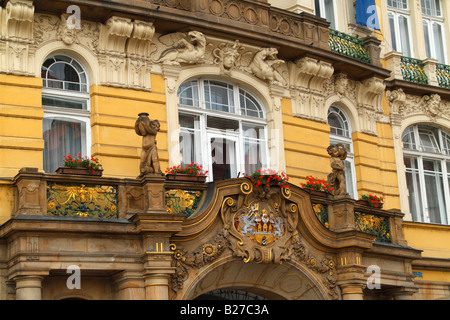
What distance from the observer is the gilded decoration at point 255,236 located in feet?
60.9

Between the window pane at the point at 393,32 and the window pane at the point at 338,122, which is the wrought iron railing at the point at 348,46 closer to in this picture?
the window pane at the point at 338,122

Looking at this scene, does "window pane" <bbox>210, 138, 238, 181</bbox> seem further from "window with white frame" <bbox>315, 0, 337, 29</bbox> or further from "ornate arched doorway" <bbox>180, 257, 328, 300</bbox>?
"window with white frame" <bbox>315, 0, 337, 29</bbox>

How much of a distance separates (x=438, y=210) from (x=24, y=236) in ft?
46.0

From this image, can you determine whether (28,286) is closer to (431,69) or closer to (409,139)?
(409,139)

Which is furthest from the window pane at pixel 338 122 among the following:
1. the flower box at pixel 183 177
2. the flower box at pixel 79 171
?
the flower box at pixel 79 171

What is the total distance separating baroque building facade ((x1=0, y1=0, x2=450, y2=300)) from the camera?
17734 mm

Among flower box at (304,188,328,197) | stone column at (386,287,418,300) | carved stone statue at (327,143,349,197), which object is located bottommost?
stone column at (386,287,418,300)

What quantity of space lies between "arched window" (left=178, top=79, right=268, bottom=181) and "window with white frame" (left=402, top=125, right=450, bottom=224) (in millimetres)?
5817

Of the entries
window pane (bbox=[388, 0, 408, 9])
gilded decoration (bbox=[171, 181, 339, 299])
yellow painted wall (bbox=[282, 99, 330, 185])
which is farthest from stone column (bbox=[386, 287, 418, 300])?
window pane (bbox=[388, 0, 408, 9])

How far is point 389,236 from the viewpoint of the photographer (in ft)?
74.6

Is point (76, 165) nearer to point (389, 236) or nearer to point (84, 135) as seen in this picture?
point (84, 135)

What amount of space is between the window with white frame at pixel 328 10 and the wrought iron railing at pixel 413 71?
2.56 m

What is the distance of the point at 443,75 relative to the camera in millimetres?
27391

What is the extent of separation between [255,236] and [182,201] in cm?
183
